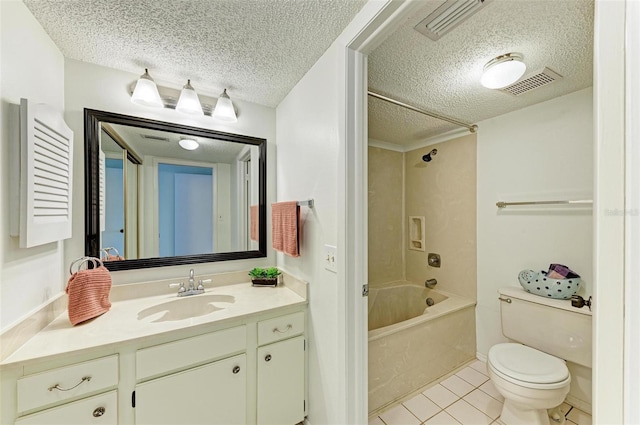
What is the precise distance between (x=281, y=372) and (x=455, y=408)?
4.36 ft

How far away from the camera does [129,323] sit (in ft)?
4.09

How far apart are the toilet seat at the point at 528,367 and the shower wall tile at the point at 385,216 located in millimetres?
1347

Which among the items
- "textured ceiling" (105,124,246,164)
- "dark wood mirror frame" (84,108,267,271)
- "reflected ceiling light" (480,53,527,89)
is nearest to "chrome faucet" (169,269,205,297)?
"dark wood mirror frame" (84,108,267,271)

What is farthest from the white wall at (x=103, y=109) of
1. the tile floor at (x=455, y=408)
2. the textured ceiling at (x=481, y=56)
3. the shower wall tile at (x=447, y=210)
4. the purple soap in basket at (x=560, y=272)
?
the purple soap in basket at (x=560, y=272)

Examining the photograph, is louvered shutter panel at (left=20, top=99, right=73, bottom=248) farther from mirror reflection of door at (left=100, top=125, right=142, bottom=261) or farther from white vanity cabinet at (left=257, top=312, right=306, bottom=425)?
white vanity cabinet at (left=257, top=312, right=306, bottom=425)

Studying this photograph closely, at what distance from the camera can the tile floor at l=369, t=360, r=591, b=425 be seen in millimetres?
1666

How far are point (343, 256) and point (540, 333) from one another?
5.62 feet

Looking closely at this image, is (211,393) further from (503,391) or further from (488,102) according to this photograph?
(488,102)

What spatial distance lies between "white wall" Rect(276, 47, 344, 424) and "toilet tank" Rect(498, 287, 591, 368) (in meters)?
1.58

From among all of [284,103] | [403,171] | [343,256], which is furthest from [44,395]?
[403,171]

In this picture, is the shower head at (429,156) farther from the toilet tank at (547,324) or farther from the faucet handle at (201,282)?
the faucet handle at (201,282)

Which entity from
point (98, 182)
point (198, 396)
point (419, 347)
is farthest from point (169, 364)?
point (419, 347)

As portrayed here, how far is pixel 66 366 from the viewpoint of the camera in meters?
1.00

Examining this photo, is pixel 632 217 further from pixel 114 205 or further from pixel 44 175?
pixel 114 205
